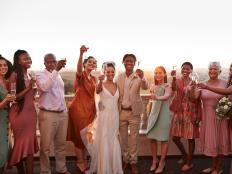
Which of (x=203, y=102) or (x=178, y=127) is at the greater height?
(x=203, y=102)

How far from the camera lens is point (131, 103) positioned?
521 centimetres

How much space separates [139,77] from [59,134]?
1.44 metres

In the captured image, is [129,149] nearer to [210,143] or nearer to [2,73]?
[210,143]

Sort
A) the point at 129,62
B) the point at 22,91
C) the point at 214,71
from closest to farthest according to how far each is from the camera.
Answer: the point at 22,91 < the point at 214,71 < the point at 129,62

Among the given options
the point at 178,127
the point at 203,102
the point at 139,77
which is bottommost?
the point at 178,127

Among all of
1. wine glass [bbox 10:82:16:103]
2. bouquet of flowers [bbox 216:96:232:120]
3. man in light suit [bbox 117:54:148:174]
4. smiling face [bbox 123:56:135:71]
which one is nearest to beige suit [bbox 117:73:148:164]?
man in light suit [bbox 117:54:148:174]

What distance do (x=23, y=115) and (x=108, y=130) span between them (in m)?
1.20

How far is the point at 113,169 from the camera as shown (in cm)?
499

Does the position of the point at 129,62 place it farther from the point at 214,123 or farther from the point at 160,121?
the point at 214,123

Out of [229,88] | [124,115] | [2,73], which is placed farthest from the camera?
[124,115]

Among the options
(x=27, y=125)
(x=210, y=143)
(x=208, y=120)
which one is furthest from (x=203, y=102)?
(x=27, y=125)

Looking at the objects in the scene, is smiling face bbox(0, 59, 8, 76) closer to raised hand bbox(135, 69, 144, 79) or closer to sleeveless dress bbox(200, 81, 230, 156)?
raised hand bbox(135, 69, 144, 79)

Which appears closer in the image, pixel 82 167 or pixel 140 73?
pixel 140 73


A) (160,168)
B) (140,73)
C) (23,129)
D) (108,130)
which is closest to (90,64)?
(140,73)
